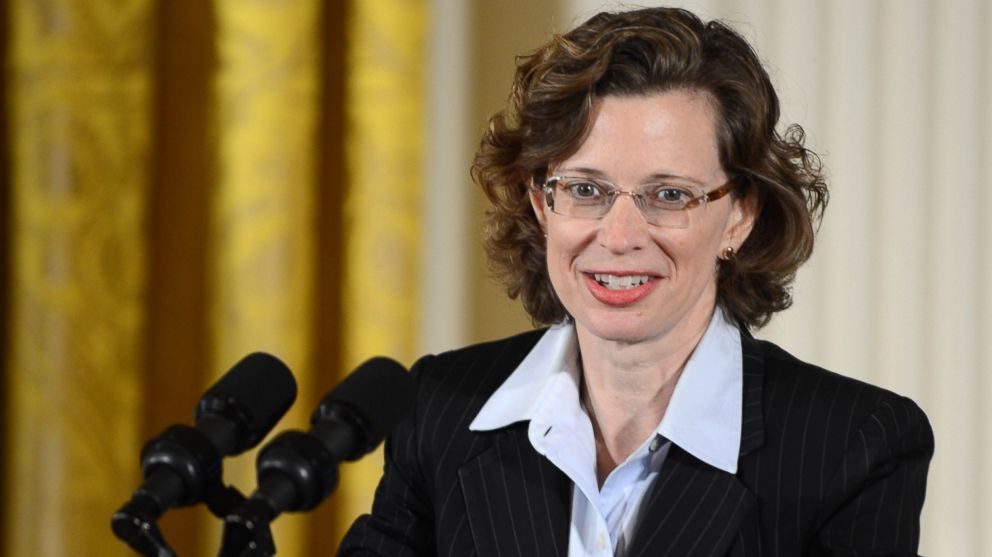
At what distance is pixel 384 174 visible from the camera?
7.45 ft

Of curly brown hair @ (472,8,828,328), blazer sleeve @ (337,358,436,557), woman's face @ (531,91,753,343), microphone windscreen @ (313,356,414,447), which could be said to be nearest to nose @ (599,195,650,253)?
woman's face @ (531,91,753,343)

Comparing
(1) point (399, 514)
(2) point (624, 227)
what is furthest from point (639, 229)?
(1) point (399, 514)

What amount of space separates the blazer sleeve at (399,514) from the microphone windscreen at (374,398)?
0.68 metres

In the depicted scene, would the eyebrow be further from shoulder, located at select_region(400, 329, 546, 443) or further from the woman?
shoulder, located at select_region(400, 329, 546, 443)

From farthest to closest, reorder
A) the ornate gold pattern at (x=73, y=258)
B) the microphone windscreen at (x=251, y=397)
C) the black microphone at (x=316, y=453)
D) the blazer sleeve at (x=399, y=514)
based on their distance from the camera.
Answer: the ornate gold pattern at (x=73, y=258) → the blazer sleeve at (x=399, y=514) → the microphone windscreen at (x=251, y=397) → the black microphone at (x=316, y=453)

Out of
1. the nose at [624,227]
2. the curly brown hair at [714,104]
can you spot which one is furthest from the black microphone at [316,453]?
the curly brown hair at [714,104]

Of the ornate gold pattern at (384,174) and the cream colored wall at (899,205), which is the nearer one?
the ornate gold pattern at (384,174)

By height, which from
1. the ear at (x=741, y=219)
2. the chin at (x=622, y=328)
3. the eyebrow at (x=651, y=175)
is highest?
the eyebrow at (x=651, y=175)

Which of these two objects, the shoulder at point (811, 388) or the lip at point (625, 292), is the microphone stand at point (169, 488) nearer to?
the lip at point (625, 292)

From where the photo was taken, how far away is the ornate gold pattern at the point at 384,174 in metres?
2.26

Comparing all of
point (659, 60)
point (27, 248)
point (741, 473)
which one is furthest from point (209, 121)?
point (741, 473)

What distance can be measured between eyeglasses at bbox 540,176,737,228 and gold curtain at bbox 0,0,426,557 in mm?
643

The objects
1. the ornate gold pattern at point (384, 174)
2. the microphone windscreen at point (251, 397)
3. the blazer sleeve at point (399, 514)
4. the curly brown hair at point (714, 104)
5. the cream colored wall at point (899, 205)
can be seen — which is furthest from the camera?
the cream colored wall at point (899, 205)

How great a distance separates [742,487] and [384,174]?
2.99 ft
